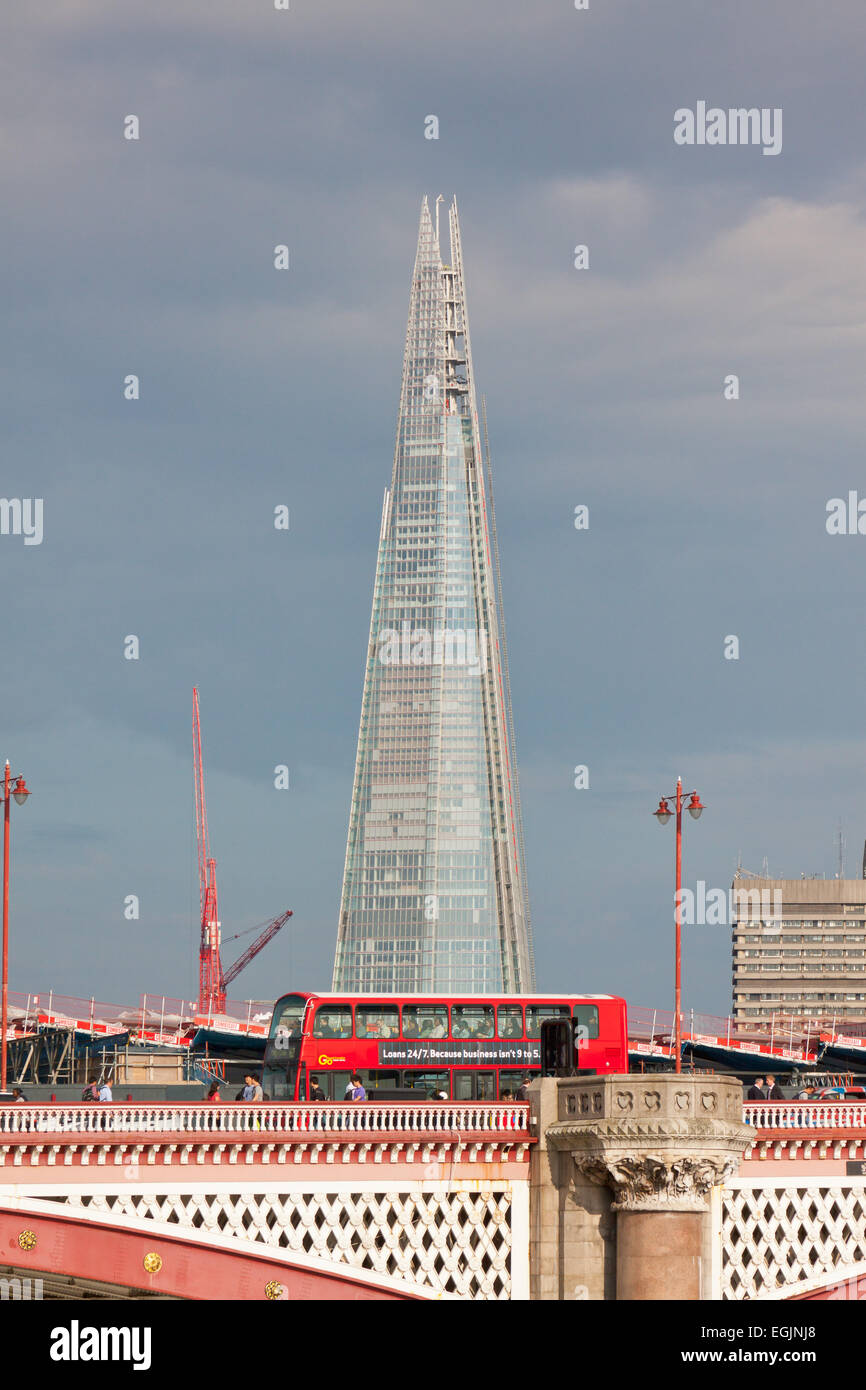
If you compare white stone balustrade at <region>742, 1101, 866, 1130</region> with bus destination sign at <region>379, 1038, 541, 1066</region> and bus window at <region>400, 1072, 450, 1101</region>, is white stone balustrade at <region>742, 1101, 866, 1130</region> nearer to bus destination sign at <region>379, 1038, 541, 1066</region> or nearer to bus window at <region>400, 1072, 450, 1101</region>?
bus destination sign at <region>379, 1038, 541, 1066</region>

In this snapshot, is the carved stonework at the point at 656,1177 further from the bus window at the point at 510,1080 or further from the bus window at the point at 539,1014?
the bus window at the point at 539,1014

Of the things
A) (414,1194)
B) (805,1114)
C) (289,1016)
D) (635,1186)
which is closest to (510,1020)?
(289,1016)

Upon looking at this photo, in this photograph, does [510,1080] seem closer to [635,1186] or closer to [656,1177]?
[635,1186]

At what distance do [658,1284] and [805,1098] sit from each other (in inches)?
449

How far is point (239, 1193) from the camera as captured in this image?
55.5m

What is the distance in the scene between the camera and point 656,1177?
5706 centimetres

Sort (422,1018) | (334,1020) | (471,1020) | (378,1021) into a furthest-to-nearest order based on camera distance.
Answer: (471,1020) → (422,1018) → (378,1021) → (334,1020)

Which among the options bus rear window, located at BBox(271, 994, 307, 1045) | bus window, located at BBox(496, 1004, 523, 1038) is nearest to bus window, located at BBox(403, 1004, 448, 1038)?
bus window, located at BBox(496, 1004, 523, 1038)

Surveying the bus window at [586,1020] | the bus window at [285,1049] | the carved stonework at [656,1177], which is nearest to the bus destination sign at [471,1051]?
the bus window at [586,1020]

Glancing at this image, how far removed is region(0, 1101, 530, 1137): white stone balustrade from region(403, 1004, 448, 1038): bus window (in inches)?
464

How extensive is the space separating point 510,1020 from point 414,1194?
584 inches

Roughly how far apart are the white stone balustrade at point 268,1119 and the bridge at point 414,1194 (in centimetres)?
6
